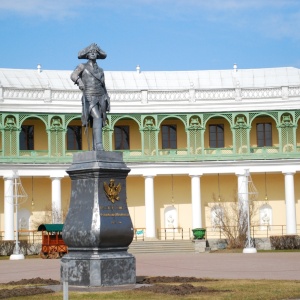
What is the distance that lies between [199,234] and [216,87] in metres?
17.4

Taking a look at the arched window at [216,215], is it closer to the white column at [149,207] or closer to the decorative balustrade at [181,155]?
the decorative balustrade at [181,155]

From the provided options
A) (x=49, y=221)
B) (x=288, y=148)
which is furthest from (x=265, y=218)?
(x=49, y=221)

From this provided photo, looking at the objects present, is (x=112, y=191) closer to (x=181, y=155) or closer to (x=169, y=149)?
(x=181, y=155)

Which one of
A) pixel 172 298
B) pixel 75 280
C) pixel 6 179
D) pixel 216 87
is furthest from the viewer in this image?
pixel 216 87

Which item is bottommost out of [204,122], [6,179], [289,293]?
[289,293]

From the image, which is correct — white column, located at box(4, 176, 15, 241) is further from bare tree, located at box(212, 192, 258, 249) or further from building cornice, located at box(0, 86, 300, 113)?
bare tree, located at box(212, 192, 258, 249)

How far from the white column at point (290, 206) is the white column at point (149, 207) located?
32.6 feet

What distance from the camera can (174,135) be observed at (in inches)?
2534

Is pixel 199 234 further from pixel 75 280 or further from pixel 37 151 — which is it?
pixel 75 280

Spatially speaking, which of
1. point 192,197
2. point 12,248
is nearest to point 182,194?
point 192,197

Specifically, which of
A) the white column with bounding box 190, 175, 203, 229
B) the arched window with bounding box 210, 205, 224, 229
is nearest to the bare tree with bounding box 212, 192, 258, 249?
the arched window with bounding box 210, 205, 224, 229

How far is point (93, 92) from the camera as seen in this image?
20938 mm

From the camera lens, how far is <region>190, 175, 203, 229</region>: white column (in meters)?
59.4

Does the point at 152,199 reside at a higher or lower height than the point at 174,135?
lower
